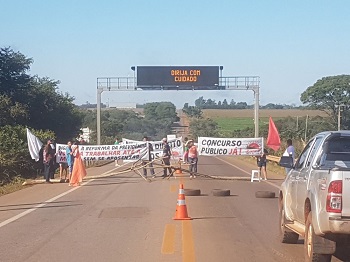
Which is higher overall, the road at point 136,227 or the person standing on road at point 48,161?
the person standing on road at point 48,161

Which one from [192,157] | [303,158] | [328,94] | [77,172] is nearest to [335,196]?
[303,158]

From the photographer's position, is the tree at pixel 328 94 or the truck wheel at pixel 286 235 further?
the tree at pixel 328 94

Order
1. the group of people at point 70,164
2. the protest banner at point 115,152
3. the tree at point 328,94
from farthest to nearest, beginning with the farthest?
the tree at point 328,94 < the protest banner at point 115,152 < the group of people at point 70,164

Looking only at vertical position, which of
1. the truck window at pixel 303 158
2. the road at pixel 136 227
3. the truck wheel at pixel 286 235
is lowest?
the road at pixel 136 227

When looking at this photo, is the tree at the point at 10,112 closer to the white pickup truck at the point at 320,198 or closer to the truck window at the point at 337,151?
the white pickup truck at the point at 320,198

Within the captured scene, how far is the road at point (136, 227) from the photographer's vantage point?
10.8m

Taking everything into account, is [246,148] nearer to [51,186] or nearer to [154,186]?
[154,186]

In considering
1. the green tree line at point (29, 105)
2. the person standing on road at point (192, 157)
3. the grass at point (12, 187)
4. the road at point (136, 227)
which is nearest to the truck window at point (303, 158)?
the road at point (136, 227)

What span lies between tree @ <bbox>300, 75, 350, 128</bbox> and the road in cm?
5150

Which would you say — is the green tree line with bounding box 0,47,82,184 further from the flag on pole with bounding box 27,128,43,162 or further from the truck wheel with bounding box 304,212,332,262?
the truck wheel with bounding box 304,212,332,262

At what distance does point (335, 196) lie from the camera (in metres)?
8.41

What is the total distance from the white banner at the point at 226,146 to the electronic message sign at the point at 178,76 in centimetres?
1830

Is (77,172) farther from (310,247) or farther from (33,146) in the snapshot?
(310,247)

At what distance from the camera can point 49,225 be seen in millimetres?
14359
